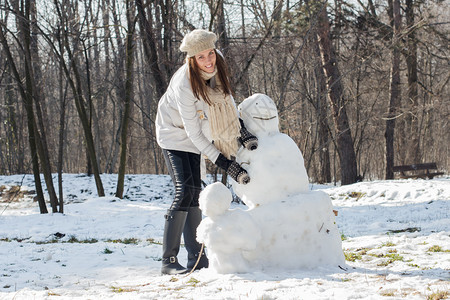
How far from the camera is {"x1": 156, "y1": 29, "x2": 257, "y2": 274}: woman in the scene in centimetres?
336

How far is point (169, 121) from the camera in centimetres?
359

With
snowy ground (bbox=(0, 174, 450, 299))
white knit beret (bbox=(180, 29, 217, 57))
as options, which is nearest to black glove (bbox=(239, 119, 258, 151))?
white knit beret (bbox=(180, 29, 217, 57))

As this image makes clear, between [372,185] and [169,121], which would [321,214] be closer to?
[169,121]

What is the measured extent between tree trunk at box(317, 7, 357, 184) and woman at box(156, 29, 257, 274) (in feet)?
29.9

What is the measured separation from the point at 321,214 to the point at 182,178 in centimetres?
106

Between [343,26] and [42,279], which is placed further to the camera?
[343,26]

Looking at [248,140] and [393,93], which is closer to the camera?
[248,140]

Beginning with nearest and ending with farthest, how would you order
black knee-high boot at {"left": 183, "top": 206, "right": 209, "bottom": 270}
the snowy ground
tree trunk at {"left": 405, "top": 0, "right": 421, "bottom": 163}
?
1. the snowy ground
2. black knee-high boot at {"left": 183, "top": 206, "right": 209, "bottom": 270}
3. tree trunk at {"left": 405, "top": 0, "right": 421, "bottom": 163}

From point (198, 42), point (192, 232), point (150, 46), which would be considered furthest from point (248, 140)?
point (150, 46)

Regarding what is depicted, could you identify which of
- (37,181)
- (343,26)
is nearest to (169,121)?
(37,181)

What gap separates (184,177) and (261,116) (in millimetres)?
741

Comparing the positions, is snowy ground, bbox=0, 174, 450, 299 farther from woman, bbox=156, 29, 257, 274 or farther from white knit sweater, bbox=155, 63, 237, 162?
white knit sweater, bbox=155, 63, 237, 162

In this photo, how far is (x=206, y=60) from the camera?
3.37 metres

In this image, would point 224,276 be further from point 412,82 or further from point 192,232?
point 412,82
